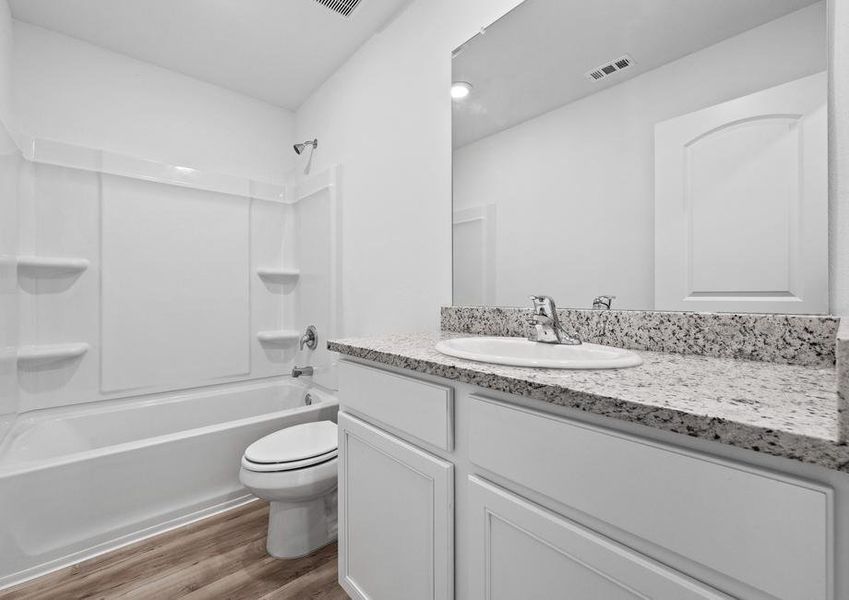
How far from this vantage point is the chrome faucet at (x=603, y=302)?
1104mm

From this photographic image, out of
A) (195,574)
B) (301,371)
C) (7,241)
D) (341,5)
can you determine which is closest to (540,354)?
(195,574)

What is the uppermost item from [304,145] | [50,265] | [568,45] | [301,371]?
[304,145]

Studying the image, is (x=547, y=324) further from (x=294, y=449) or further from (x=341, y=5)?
(x=341, y=5)

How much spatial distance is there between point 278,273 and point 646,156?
2405 millimetres

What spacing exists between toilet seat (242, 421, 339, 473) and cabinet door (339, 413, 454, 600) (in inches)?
13.9

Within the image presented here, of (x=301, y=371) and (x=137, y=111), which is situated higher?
(x=137, y=111)

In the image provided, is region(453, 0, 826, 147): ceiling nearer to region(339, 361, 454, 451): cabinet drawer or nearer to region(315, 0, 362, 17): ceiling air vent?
region(315, 0, 362, 17): ceiling air vent

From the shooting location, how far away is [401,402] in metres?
0.97

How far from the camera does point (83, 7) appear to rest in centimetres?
184

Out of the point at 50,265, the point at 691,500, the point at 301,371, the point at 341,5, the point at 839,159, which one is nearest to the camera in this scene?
the point at 691,500

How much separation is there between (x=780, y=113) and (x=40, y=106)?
3.12m

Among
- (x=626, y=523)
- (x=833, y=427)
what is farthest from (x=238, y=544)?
(x=833, y=427)

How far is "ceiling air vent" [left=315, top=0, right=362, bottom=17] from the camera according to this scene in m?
1.79

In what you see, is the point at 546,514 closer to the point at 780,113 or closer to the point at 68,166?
the point at 780,113
